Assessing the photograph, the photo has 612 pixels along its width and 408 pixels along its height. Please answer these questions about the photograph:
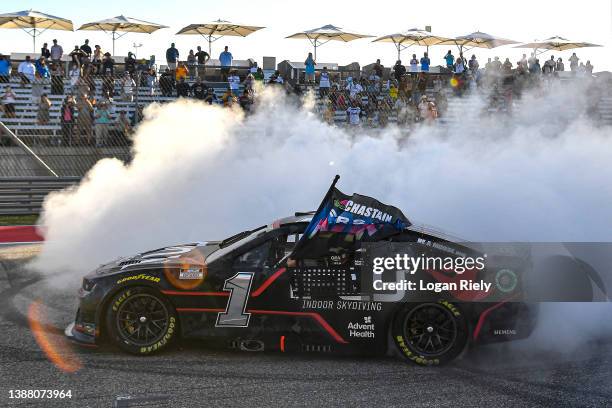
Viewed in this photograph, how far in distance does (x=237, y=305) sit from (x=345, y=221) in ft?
3.74

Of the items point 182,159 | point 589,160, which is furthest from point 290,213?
point 589,160

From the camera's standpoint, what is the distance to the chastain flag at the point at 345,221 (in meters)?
6.25

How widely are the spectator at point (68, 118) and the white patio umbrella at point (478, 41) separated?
1088 centimetres

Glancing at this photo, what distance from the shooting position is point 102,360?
6.23 m

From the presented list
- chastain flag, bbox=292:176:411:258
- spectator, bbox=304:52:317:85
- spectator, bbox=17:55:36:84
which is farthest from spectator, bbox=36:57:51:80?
chastain flag, bbox=292:176:411:258

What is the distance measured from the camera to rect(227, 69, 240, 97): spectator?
16.8 m

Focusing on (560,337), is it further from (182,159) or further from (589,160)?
(182,159)

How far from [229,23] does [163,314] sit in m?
16.3

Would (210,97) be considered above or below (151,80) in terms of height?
below

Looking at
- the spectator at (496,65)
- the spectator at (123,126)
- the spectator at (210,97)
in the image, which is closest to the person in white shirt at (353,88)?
the spectator at (210,97)

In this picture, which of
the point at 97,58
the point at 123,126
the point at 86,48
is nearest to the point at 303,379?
the point at 123,126

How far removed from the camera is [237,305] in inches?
245

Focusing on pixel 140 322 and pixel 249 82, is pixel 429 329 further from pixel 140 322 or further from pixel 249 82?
pixel 249 82

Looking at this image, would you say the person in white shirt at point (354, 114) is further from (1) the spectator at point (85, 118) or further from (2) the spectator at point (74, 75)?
(2) the spectator at point (74, 75)
